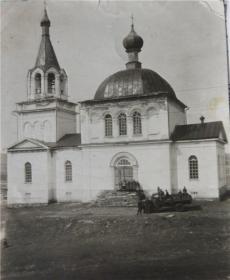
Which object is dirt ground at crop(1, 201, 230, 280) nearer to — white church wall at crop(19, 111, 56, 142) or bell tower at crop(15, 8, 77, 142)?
white church wall at crop(19, 111, 56, 142)

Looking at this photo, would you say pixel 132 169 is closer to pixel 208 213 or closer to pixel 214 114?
pixel 208 213

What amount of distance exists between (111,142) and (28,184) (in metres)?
6.45

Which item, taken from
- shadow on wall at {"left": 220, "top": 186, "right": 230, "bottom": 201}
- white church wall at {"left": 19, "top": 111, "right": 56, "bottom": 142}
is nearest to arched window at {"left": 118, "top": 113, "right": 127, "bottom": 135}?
white church wall at {"left": 19, "top": 111, "right": 56, "bottom": 142}

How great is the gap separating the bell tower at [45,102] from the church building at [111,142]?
69 mm

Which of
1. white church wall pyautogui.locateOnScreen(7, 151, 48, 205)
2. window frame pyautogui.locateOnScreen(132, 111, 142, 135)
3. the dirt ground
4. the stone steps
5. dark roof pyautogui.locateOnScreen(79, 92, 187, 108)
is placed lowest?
the dirt ground

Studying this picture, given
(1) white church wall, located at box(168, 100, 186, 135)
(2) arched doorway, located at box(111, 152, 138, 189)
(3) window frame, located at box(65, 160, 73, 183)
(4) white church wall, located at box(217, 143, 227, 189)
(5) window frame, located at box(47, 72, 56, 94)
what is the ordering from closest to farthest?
(4) white church wall, located at box(217, 143, 227, 189), (1) white church wall, located at box(168, 100, 186, 135), (2) arched doorway, located at box(111, 152, 138, 189), (3) window frame, located at box(65, 160, 73, 183), (5) window frame, located at box(47, 72, 56, 94)

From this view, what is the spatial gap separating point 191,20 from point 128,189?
37.9ft

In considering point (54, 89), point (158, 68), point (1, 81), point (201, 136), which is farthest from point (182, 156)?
point (1, 81)

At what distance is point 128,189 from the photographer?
22406 mm

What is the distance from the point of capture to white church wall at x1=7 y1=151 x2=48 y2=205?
24688 mm

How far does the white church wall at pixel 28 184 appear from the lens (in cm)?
2469

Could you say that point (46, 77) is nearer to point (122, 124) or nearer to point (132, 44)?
point (132, 44)

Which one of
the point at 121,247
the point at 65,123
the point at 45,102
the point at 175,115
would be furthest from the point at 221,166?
the point at 121,247

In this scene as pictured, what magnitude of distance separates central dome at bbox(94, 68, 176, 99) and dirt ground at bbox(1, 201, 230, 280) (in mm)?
8758
